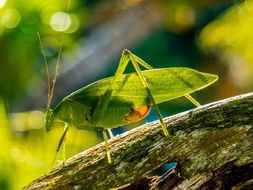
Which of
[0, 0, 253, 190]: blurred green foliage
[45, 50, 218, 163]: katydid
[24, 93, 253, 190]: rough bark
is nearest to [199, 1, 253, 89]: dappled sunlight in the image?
[0, 0, 253, 190]: blurred green foliage

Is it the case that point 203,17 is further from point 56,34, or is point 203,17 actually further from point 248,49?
point 56,34

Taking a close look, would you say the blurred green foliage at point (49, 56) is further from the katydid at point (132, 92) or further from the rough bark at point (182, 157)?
the rough bark at point (182, 157)

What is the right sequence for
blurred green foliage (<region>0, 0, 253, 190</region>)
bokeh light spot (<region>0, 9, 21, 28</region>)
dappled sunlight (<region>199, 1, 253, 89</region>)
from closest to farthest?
blurred green foliage (<region>0, 0, 253, 190</region>)
bokeh light spot (<region>0, 9, 21, 28</region>)
dappled sunlight (<region>199, 1, 253, 89</region>)

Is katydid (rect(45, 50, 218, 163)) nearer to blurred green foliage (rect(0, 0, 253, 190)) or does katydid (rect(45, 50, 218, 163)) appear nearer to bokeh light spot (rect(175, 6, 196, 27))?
blurred green foliage (rect(0, 0, 253, 190))

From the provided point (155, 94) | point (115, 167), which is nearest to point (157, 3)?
point (155, 94)

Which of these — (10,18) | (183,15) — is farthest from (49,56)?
(10,18)

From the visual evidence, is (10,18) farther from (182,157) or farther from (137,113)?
(182,157)

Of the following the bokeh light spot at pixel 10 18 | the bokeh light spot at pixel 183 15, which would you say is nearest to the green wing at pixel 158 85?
the bokeh light spot at pixel 10 18
